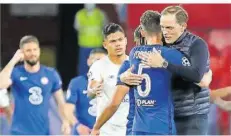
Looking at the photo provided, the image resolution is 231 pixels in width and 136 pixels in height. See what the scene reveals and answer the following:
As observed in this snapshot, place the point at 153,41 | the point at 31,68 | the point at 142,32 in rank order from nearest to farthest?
the point at 153,41
the point at 142,32
the point at 31,68

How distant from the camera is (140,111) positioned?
5148mm

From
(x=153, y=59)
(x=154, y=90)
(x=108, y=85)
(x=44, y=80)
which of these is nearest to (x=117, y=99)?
(x=154, y=90)

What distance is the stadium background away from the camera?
834 centimetres

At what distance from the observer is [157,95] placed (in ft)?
16.6

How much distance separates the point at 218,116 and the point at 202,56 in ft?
9.90

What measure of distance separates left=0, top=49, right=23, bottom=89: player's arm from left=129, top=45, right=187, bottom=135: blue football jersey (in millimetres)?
2355

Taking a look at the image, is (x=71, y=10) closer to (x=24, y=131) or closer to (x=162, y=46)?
(x=24, y=131)

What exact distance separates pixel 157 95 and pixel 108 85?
3.78ft

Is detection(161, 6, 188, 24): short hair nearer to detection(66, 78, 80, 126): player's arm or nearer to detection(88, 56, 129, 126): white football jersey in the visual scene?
detection(88, 56, 129, 126): white football jersey

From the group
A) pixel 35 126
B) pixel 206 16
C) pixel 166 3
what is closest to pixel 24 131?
pixel 35 126

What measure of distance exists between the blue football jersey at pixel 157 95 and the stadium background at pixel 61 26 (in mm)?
3189

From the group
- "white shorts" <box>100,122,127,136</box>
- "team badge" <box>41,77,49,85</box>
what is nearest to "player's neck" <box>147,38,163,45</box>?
"white shorts" <box>100,122,127,136</box>

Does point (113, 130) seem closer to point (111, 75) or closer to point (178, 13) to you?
point (111, 75)

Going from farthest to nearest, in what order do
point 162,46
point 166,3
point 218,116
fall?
point 218,116 < point 166,3 < point 162,46
